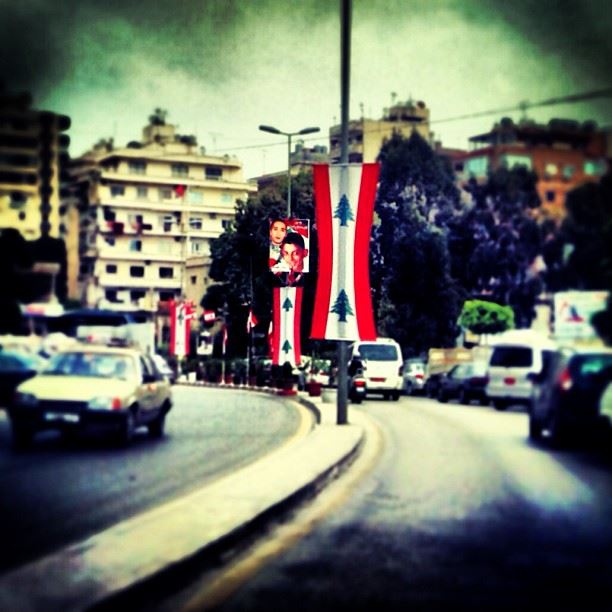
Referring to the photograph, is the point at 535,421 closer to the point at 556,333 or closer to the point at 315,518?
the point at 556,333

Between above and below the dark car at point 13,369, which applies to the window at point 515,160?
above

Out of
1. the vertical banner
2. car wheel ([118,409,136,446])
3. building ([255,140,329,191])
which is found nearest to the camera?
car wheel ([118,409,136,446])

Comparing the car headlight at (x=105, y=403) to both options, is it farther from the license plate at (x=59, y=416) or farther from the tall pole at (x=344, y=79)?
the tall pole at (x=344, y=79)

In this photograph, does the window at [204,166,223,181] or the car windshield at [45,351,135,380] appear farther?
the window at [204,166,223,181]

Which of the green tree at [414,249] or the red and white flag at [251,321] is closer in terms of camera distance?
the green tree at [414,249]

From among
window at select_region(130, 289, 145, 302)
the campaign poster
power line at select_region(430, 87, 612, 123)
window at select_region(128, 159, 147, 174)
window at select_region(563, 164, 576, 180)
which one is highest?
power line at select_region(430, 87, 612, 123)

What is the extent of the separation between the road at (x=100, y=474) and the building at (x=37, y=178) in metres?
0.67

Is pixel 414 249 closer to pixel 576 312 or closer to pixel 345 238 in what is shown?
pixel 345 238

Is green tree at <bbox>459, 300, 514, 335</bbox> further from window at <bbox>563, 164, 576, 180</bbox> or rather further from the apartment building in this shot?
the apartment building

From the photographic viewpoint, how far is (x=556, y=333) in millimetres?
4727

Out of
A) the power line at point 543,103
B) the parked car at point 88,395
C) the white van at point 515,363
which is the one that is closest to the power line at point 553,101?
the power line at point 543,103

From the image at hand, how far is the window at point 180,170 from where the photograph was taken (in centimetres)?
570

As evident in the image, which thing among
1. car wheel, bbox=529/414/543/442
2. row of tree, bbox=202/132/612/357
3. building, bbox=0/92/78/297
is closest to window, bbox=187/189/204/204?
row of tree, bbox=202/132/612/357

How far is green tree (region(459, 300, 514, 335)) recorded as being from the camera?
523 centimetres
